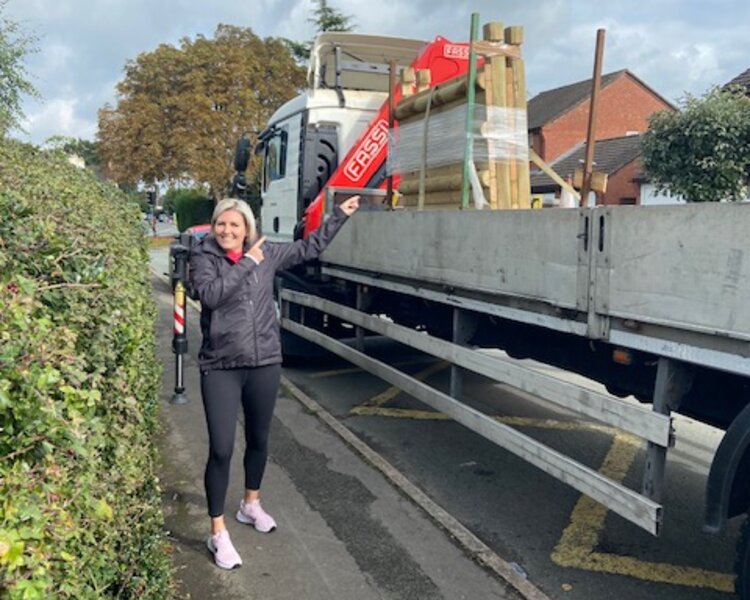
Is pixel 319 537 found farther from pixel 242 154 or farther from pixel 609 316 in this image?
pixel 242 154

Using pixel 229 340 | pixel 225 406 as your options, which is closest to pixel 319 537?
pixel 225 406

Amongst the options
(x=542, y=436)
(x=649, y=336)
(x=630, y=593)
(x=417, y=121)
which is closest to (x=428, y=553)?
(x=630, y=593)

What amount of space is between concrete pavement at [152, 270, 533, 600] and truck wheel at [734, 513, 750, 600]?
0.99 meters

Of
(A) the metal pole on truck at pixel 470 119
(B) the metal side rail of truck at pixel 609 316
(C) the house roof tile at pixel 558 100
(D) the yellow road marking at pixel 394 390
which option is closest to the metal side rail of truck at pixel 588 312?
(B) the metal side rail of truck at pixel 609 316

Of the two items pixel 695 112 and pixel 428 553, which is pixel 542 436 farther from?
pixel 695 112

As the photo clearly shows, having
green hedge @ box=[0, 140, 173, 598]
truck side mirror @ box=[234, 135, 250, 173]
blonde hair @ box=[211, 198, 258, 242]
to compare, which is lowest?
green hedge @ box=[0, 140, 173, 598]

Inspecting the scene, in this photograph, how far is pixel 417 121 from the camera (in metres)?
5.41

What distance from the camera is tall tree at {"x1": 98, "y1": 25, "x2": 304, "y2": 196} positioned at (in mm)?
30656

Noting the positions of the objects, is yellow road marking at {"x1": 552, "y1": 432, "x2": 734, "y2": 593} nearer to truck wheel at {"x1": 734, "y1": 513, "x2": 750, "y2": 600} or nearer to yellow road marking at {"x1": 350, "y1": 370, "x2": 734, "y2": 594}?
yellow road marking at {"x1": 350, "y1": 370, "x2": 734, "y2": 594}

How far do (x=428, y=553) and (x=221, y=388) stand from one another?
1.37 metres

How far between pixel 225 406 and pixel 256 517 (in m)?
0.75

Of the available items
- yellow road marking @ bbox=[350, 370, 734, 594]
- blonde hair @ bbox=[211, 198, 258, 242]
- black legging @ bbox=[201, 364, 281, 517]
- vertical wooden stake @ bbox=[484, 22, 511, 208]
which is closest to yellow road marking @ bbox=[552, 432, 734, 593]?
yellow road marking @ bbox=[350, 370, 734, 594]

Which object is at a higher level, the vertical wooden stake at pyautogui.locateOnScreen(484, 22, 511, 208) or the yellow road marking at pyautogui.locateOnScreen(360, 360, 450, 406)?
the vertical wooden stake at pyautogui.locateOnScreen(484, 22, 511, 208)

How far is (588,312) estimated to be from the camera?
315 cm
